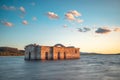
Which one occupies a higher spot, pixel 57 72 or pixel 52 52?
pixel 52 52

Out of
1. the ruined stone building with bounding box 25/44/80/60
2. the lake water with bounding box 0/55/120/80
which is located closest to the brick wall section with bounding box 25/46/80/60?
the ruined stone building with bounding box 25/44/80/60

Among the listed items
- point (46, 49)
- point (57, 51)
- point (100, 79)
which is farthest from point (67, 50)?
point (100, 79)

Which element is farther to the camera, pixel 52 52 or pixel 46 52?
pixel 52 52

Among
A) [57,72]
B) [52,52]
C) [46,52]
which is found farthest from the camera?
[52,52]

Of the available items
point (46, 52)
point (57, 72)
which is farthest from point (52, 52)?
point (57, 72)

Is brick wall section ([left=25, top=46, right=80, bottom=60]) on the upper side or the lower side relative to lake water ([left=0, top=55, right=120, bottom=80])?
upper

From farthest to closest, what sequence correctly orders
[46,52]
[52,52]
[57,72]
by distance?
[52,52] < [46,52] < [57,72]

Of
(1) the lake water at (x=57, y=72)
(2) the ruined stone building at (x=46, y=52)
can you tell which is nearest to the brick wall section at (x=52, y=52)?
(2) the ruined stone building at (x=46, y=52)

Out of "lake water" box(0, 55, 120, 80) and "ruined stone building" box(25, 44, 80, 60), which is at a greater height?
"ruined stone building" box(25, 44, 80, 60)

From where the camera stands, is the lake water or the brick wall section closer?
the lake water

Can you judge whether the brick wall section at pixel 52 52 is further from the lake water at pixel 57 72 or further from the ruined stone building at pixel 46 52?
the lake water at pixel 57 72

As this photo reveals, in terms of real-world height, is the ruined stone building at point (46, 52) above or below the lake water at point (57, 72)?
above

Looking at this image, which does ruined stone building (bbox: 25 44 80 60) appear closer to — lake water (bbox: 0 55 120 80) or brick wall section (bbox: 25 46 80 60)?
brick wall section (bbox: 25 46 80 60)

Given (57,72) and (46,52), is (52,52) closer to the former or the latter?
(46,52)
